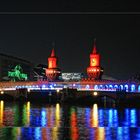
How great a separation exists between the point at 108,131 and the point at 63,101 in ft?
304

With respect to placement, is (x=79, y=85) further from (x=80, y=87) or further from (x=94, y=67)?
(x=94, y=67)

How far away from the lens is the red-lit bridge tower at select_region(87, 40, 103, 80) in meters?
191

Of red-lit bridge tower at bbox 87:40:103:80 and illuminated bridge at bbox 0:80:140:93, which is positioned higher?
red-lit bridge tower at bbox 87:40:103:80

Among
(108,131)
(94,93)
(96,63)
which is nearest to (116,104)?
(94,93)

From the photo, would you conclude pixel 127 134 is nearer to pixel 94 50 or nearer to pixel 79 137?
pixel 79 137

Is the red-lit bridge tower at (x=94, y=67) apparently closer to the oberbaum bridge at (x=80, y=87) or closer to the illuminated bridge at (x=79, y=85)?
the oberbaum bridge at (x=80, y=87)

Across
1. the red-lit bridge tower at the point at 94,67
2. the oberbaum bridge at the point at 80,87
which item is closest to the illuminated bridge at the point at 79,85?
the oberbaum bridge at the point at 80,87

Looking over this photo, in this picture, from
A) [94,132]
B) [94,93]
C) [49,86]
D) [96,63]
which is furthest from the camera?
[96,63]

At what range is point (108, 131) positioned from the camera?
54.4m

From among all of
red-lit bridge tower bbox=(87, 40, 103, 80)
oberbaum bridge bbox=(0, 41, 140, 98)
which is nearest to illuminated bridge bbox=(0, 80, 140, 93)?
oberbaum bridge bbox=(0, 41, 140, 98)

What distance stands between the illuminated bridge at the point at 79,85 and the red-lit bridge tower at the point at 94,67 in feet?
66.7

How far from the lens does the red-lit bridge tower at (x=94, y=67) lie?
19088 centimetres

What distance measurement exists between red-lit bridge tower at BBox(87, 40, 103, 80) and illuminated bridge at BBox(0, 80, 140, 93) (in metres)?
20.3

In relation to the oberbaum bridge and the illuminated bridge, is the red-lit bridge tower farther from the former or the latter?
the illuminated bridge
